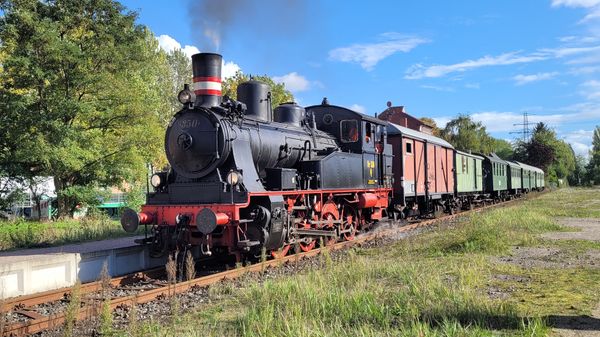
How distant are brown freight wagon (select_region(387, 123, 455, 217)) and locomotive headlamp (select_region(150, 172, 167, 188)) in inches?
375

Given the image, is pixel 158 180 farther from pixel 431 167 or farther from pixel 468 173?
pixel 468 173

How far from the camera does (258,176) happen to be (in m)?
10.8

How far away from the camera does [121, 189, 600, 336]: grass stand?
5309 millimetres

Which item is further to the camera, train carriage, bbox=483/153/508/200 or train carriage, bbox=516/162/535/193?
train carriage, bbox=516/162/535/193

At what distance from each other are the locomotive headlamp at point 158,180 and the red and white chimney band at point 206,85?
206cm

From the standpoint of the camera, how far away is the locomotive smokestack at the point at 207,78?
1045cm

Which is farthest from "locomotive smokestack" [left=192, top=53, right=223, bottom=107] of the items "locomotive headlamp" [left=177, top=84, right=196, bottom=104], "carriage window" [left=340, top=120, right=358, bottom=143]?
"carriage window" [left=340, top=120, right=358, bottom=143]

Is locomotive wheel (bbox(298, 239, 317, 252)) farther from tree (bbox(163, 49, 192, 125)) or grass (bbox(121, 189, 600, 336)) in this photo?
tree (bbox(163, 49, 192, 125))

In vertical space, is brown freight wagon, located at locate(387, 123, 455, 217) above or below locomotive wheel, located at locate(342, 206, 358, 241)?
above

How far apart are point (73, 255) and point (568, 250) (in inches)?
420

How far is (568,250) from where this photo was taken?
11.1 m

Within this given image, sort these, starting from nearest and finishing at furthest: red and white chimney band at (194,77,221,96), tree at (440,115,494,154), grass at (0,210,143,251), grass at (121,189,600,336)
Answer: grass at (121,189,600,336)
red and white chimney band at (194,77,221,96)
grass at (0,210,143,251)
tree at (440,115,494,154)

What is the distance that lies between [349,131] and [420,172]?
5.99 m

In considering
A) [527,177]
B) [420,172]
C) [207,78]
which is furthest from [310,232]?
[527,177]
